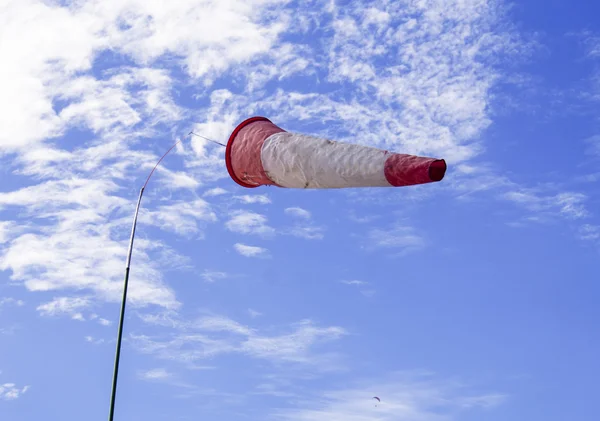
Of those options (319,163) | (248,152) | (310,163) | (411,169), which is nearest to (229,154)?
(248,152)

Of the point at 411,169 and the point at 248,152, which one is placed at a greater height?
the point at 248,152

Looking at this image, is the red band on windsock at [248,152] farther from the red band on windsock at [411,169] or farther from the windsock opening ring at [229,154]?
the red band on windsock at [411,169]

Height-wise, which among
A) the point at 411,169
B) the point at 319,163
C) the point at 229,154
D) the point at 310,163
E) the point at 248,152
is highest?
the point at 229,154

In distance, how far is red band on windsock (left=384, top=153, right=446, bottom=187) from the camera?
12.7 m

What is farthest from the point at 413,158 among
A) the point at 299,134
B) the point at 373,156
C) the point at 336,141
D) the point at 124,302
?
the point at 124,302

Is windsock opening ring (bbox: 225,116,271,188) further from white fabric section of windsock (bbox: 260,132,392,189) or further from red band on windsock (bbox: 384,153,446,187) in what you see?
red band on windsock (bbox: 384,153,446,187)

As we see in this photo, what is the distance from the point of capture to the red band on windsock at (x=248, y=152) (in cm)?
1634

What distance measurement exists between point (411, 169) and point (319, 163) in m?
2.16

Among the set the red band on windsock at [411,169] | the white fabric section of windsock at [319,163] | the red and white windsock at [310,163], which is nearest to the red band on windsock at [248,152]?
the red and white windsock at [310,163]

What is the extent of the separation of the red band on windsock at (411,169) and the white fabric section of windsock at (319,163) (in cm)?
16

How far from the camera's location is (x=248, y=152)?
16531 mm

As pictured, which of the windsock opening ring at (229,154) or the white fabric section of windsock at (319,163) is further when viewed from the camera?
the windsock opening ring at (229,154)

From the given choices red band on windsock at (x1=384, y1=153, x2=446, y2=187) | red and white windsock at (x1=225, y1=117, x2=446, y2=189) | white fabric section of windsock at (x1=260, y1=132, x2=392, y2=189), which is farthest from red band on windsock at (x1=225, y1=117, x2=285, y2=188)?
red band on windsock at (x1=384, y1=153, x2=446, y2=187)

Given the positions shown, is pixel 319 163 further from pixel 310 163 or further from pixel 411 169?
pixel 411 169
